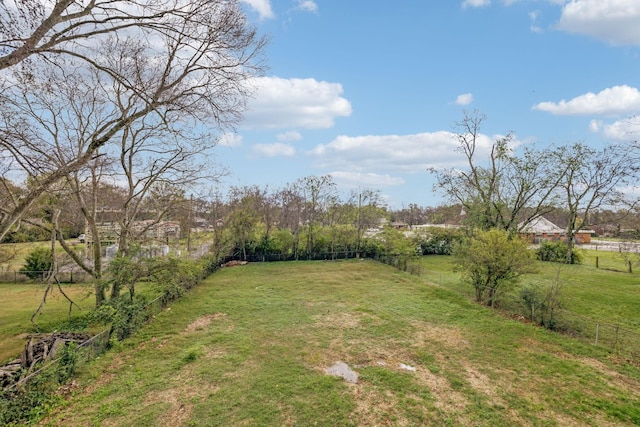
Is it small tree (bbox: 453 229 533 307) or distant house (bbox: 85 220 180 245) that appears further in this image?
distant house (bbox: 85 220 180 245)

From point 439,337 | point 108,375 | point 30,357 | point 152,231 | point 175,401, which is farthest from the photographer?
point 152,231

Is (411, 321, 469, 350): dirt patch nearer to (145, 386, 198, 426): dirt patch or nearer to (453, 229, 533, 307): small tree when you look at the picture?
(453, 229, 533, 307): small tree

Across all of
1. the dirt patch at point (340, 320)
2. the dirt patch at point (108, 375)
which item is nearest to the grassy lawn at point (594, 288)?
the dirt patch at point (340, 320)

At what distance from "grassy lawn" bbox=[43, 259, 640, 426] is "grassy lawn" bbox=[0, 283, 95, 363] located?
3380mm

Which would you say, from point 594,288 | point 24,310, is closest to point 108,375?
point 24,310

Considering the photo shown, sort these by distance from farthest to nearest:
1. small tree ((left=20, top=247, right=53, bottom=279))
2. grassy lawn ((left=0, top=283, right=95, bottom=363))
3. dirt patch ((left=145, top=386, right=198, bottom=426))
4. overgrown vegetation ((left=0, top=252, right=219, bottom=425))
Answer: small tree ((left=20, top=247, right=53, bottom=279)), grassy lawn ((left=0, top=283, right=95, bottom=363)), overgrown vegetation ((left=0, top=252, right=219, bottom=425)), dirt patch ((left=145, top=386, right=198, bottom=426))

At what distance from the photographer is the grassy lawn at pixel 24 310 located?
9.03m

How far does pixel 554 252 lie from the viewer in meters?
23.5

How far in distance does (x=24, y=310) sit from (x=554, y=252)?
30.6 m

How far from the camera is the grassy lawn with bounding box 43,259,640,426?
17.3 feet

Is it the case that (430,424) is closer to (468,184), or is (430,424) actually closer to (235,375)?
(235,375)

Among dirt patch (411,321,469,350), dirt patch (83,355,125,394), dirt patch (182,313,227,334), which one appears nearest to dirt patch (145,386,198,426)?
dirt patch (83,355,125,394)

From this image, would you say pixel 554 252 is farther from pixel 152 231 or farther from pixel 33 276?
pixel 33 276

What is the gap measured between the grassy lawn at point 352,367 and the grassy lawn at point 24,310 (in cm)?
338
